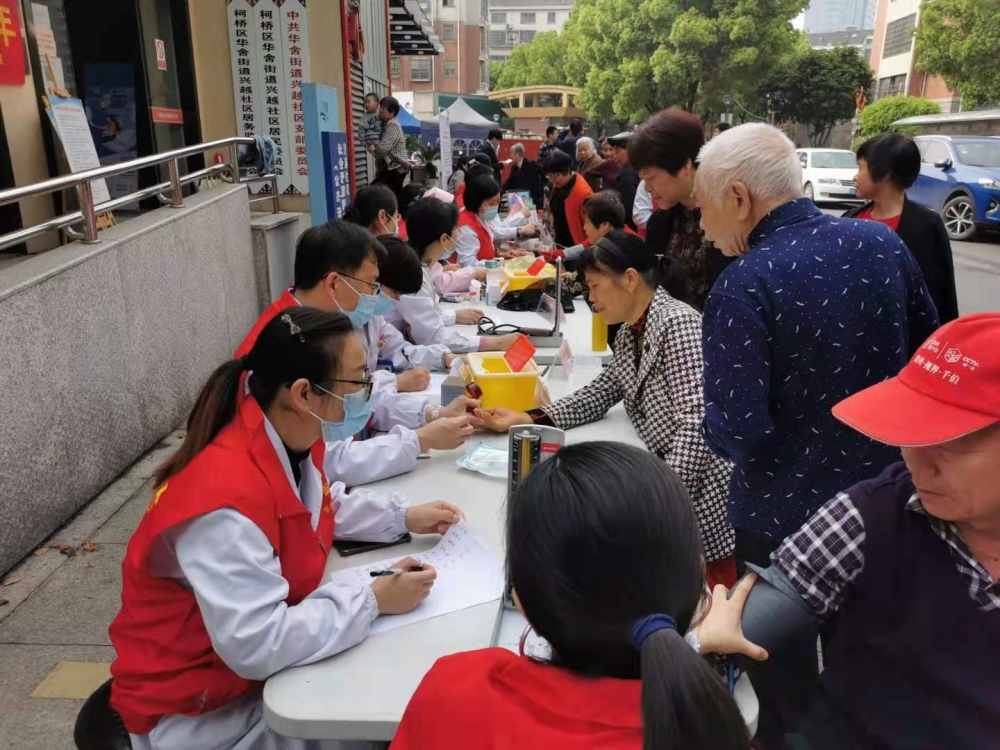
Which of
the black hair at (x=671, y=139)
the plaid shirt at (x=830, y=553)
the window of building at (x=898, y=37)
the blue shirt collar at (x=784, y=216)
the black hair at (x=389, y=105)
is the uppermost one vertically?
the window of building at (x=898, y=37)

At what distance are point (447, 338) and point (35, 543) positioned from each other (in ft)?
6.27

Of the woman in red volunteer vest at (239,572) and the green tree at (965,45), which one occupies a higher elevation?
the green tree at (965,45)

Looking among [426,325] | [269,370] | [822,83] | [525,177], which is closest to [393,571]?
[269,370]

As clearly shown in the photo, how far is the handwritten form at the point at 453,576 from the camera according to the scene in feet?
4.88

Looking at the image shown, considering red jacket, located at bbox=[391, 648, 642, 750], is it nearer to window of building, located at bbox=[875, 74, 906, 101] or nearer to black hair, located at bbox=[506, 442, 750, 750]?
black hair, located at bbox=[506, 442, 750, 750]

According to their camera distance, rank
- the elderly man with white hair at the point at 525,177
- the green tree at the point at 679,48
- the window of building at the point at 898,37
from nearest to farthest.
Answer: the elderly man with white hair at the point at 525,177 → the green tree at the point at 679,48 → the window of building at the point at 898,37

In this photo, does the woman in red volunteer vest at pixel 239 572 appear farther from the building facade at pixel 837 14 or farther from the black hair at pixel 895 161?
the building facade at pixel 837 14

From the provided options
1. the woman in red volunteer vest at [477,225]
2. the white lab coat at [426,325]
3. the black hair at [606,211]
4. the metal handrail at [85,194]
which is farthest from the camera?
the woman in red volunteer vest at [477,225]

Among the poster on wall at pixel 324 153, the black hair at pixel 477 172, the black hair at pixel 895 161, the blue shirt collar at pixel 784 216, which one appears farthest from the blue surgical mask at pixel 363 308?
the black hair at pixel 477 172

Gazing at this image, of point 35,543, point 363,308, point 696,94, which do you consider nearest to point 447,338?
point 363,308

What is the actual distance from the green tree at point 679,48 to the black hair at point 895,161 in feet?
83.7

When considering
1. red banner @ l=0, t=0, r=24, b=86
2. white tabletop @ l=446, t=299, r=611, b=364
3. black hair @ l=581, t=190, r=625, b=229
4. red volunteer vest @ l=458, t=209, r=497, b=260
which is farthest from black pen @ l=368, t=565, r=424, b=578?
red volunteer vest @ l=458, t=209, r=497, b=260

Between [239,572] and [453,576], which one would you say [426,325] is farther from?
[239,572]

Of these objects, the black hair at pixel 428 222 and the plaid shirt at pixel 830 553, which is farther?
the black hair at pixel 428 222
